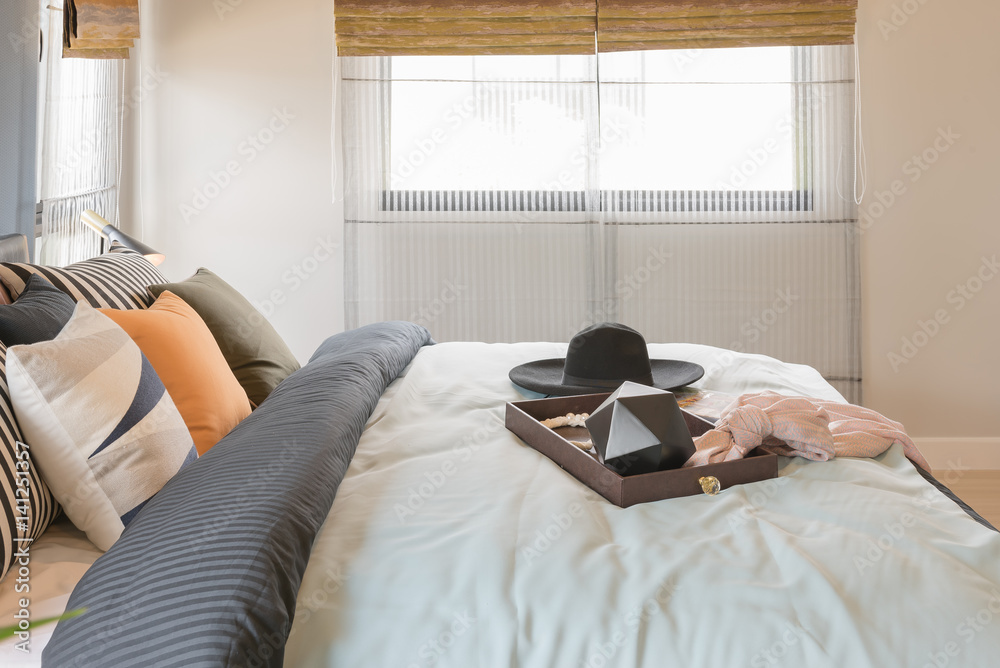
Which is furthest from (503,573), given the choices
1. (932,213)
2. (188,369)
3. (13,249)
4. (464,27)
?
(932,213)

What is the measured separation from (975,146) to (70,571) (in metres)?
3.69

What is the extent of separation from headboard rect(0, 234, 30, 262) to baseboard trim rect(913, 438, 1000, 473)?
345 cm

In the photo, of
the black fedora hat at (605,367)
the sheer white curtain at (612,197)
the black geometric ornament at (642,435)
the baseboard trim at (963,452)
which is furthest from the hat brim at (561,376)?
the baseboard trim at (963,452)

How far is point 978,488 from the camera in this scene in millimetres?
3293

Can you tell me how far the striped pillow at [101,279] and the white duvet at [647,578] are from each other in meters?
0.74

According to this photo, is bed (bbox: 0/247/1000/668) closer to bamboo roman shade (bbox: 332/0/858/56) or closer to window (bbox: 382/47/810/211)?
window (bbox: 382/47/810/211)

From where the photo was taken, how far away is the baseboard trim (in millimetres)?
3588

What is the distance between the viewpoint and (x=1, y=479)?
113 centimetres

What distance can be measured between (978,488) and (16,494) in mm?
3398

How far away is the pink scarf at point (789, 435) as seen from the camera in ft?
4.63

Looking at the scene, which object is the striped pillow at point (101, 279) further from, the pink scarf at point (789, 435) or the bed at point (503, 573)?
the pink scarf at point (789, 435)

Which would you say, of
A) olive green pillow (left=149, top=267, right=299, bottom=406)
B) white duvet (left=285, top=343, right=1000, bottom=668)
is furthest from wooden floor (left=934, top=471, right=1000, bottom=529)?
olive green pillow (left=149, top=267, right=299, bottom=406)

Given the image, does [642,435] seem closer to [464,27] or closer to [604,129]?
[604,129]

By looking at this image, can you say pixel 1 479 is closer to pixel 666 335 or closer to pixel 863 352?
pixel 666 335
